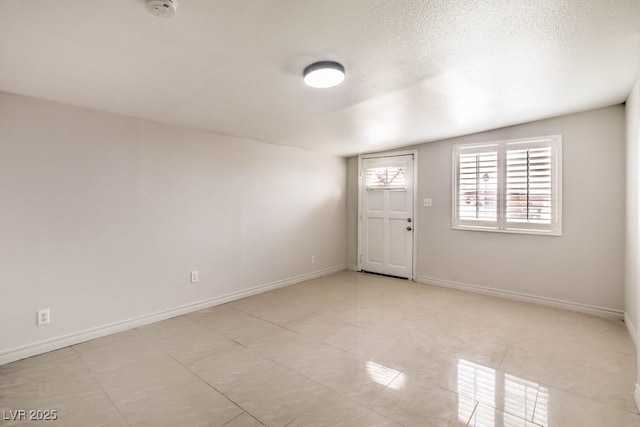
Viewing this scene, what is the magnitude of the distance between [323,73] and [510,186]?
3139 mm

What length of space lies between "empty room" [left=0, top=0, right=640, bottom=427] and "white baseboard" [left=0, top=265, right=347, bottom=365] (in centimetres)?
2

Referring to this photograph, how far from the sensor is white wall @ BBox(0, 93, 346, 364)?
2.50 metres

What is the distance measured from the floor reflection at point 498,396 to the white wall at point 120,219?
288 centimetres

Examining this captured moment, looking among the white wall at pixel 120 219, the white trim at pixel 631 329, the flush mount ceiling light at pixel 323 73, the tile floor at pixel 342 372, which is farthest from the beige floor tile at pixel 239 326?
the white trim at pixel 631 329

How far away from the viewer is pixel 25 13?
59.4 inches

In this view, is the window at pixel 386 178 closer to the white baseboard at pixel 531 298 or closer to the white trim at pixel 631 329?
the white baseboard at pixel 531 298

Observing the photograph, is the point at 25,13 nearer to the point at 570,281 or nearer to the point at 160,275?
the point at 160,275

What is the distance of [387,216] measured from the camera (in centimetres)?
530

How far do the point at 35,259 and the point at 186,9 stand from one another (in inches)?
96.3

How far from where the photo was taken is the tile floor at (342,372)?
1.85 meters

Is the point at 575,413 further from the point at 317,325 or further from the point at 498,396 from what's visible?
the point at 317,325

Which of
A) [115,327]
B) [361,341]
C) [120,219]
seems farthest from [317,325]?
[120,219]

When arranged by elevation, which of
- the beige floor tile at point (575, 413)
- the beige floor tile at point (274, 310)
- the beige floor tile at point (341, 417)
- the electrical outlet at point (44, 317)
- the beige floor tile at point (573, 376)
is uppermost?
the electrical outlet at point (44, 317)

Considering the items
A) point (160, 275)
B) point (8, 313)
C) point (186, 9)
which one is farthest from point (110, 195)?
point (186, 9)
